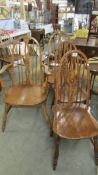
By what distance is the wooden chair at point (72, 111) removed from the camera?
1.65 metres

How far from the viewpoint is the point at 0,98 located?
309cm

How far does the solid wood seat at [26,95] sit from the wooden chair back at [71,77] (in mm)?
236

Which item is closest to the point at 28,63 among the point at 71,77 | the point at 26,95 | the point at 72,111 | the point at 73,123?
the point at 26,95

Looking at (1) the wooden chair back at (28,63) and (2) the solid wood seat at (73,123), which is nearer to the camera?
(2) the solid wood seat at (73,123)

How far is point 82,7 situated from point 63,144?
329 centimetres

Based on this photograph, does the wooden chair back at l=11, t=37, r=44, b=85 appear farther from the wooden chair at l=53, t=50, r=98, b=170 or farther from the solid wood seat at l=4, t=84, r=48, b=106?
the wooden chair at l=53, t=50, r=98, b=170

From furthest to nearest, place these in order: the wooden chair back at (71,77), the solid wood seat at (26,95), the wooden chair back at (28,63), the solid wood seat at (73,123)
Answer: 1. the wooden chair back at (28,63)
2. the solid wood seat at (26,95)
3. the wooden chair back at (71,77)
4. the solid wood seat at (73,123)

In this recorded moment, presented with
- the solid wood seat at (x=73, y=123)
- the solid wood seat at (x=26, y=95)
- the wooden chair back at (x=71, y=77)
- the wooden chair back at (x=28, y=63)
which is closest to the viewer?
the solid wood seat at (x=73, y=123)

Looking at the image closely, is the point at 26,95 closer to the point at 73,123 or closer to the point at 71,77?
the point at 71,77

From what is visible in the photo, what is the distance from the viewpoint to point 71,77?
191 centimetres

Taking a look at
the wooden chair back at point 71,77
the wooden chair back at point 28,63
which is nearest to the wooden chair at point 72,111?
the wooden chair back at point 71,77

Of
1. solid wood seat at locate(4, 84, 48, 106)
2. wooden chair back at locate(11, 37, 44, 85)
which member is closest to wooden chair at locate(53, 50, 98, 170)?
solid wood seat at locate(4, 84, 48, 106)

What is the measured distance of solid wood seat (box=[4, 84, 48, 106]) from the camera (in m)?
2.09

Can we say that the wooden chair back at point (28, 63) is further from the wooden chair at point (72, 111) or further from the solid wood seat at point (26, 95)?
the wooden chair at point (72, 111)
